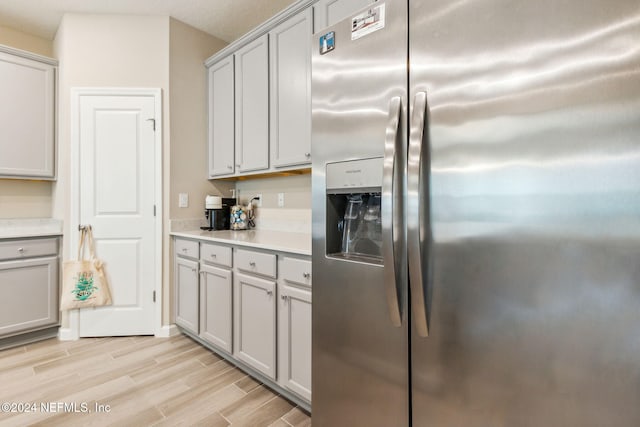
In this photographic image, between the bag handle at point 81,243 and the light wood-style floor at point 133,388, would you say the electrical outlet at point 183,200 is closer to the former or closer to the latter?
the bag handle at point 81,243

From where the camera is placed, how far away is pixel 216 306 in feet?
7.51

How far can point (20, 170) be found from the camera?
2.76m

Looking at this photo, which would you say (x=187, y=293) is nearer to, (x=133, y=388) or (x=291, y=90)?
(x=133, y=388)

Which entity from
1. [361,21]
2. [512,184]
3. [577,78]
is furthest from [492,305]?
[361,21]

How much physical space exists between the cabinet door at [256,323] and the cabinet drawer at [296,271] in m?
0.13

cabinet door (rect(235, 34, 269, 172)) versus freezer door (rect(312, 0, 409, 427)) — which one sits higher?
cabinet door (rect(235, 34, 269, 172))

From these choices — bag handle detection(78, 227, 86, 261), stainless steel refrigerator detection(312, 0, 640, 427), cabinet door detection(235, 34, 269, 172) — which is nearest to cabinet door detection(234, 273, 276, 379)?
stainless steel refrigerator detection(312, 0, 640, 427)

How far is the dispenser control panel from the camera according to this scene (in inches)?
42.4

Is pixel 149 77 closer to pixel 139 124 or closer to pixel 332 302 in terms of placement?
pixel 139 124

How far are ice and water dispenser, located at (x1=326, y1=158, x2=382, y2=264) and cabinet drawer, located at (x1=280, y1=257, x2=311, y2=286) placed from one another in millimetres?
421

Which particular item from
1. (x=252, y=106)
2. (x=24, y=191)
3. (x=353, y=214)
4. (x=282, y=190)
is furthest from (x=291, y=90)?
(x=24, y=191)

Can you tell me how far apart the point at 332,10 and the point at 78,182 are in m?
2.42

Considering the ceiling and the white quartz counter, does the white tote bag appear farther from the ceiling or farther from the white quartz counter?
the ceiling

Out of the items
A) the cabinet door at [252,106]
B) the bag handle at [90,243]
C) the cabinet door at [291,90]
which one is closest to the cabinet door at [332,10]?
the cabinet door at [291,90]
